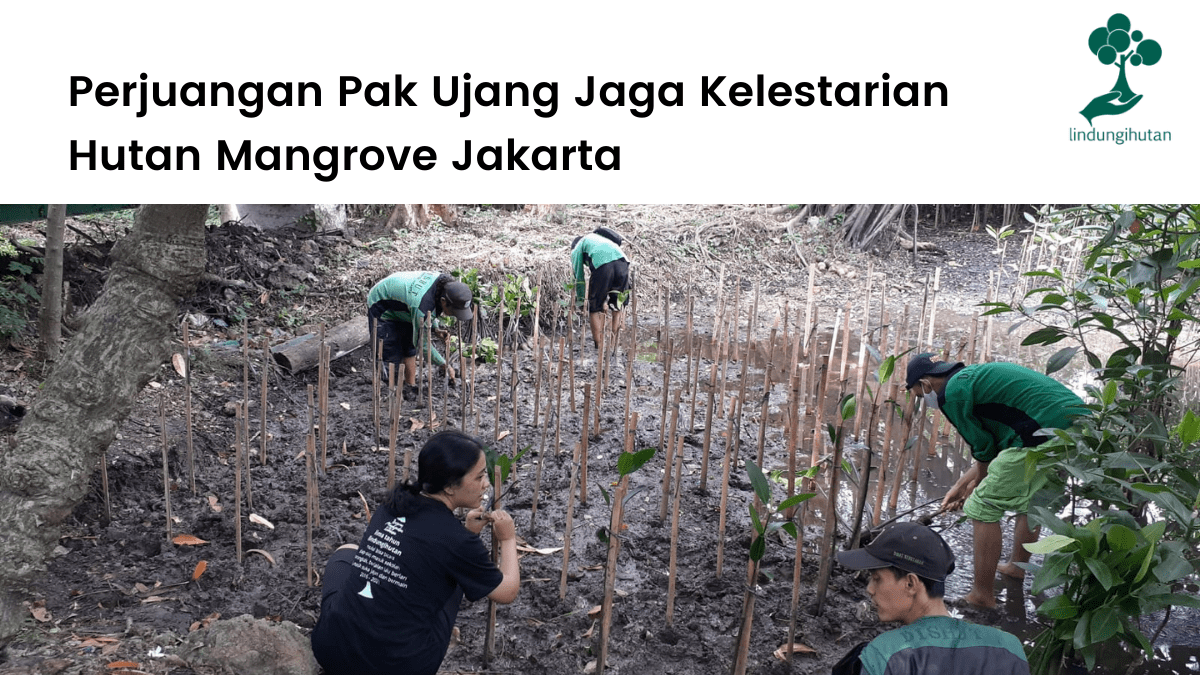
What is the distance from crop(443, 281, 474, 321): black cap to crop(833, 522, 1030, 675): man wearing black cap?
11.1 feet

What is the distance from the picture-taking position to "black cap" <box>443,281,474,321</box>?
202 inches

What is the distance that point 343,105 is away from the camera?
2693 millimetres

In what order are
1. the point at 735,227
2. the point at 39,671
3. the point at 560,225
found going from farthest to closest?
the point at 735,227 < the point at 560,225 < the point at 39,671

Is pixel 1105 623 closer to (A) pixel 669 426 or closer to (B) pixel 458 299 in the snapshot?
(A) pixel 669 426

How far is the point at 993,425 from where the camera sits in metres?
3.61

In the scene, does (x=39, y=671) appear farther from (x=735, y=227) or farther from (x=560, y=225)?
(x=735, y=227)

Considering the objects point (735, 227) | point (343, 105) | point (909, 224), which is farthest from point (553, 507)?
point (909, 224)

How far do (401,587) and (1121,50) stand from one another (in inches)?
113

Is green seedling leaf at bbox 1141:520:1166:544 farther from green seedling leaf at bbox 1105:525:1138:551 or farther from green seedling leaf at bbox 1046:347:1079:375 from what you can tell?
green seedling leaf at bbox 1046:347:1079:375

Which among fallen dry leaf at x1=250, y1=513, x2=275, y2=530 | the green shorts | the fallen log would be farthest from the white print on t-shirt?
the fallen log

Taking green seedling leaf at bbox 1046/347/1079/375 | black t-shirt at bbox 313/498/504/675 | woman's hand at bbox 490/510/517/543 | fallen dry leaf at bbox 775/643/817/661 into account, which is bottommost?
fallen dry leaf at bbox 775/643/817/661

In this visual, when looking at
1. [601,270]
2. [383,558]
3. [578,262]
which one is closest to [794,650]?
[383,558]

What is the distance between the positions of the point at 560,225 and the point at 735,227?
2.34 m

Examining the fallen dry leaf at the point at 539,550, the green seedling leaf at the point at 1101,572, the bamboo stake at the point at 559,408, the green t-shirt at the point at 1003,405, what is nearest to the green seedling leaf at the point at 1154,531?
the green seedling leaf at the point at 1101,572
